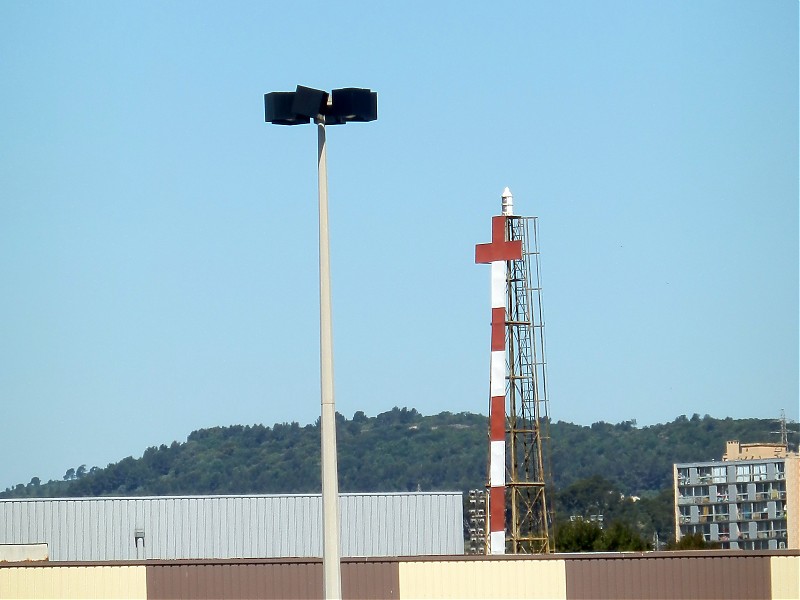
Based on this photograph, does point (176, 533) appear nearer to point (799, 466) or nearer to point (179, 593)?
point (179, 593)

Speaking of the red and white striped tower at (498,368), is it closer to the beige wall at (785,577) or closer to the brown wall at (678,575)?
the brown wall at (678,575)

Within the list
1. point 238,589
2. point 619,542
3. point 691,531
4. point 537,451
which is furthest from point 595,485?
point 238,589

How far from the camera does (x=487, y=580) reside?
28797mm

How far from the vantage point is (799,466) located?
226 ft

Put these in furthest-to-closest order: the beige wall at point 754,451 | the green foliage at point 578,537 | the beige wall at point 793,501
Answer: the beige wall at point 754,451 < the green foliage at point 578,537 < the beige wall at point 793,501

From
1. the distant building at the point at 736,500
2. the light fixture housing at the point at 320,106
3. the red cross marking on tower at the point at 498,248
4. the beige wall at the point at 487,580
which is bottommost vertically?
the distant building at the point at 736,500

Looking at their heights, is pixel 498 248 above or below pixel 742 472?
above

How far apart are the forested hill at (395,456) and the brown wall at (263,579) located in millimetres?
144058

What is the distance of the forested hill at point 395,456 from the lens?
179 meters

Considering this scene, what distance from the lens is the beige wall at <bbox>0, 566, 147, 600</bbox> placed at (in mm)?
29078

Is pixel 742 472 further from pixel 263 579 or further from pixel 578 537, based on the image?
pixel 263 579

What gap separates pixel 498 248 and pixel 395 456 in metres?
152

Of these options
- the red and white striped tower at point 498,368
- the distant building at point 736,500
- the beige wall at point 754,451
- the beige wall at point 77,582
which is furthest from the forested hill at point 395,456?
the beige wall at point 77,582

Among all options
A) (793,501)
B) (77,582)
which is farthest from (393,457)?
(77,582)
